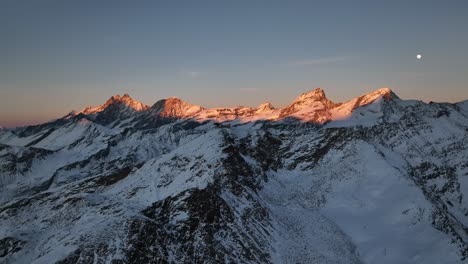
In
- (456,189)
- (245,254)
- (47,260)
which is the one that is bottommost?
(456,189)

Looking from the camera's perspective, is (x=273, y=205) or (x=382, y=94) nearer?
(x=273, y=205)

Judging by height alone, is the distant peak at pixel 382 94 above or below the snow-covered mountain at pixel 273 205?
above

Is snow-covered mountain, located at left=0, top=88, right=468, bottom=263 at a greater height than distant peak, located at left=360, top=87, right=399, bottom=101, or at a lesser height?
lesser

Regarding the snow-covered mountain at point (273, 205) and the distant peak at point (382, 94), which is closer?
the snow-covered mountain at point (273, 205)

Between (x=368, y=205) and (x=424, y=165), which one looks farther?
(x=424, y=165)

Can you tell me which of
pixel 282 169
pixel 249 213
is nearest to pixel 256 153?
pixel 282 169

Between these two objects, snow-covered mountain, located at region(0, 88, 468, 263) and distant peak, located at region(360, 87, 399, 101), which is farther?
distant peak, located at region(360, 87, 399, 101)

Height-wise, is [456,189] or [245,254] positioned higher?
[245,254]

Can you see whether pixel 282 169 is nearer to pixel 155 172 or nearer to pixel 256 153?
pixel 256 153
